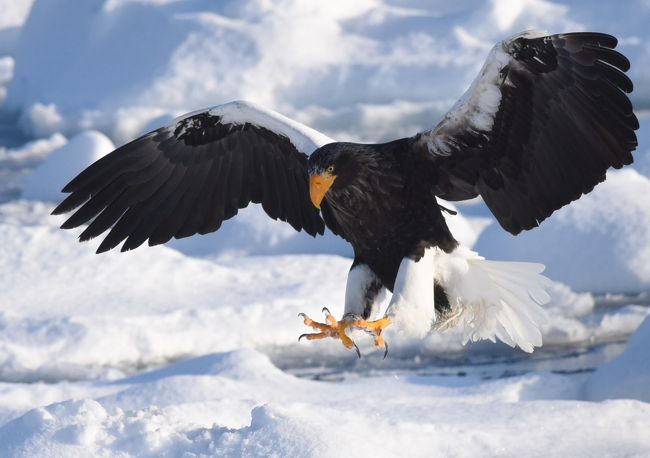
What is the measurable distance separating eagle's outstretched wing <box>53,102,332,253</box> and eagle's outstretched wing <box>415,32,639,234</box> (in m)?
0.88

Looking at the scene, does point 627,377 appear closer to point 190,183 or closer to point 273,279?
point 190,183

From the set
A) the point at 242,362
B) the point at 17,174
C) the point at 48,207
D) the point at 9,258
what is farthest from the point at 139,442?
the point at 17,174

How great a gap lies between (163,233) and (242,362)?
2.78 feet

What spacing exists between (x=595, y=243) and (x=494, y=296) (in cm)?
301

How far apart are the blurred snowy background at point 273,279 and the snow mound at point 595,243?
1cm

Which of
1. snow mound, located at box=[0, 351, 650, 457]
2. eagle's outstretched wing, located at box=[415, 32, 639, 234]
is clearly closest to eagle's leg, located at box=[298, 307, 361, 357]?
snow mound, located at box=[0, 351, 650, 457]

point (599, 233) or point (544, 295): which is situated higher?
point (599, 233)

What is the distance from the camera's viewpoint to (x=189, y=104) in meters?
11.8

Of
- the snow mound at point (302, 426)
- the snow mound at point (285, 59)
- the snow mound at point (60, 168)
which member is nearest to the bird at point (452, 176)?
the snow mound at point (302, 426)

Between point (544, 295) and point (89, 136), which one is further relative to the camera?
point (89, 136)

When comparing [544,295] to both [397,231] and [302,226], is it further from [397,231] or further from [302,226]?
[302,226]

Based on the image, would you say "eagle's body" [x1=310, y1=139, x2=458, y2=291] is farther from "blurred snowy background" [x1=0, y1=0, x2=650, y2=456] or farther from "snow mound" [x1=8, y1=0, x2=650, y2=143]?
"snow mound" [x1=8, y1=0, x2=650, y2=143]

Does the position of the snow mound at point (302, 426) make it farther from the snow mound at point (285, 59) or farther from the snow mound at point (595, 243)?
the snow mound at point (285, 59)

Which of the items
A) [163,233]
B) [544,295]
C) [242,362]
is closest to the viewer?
[544,295]
